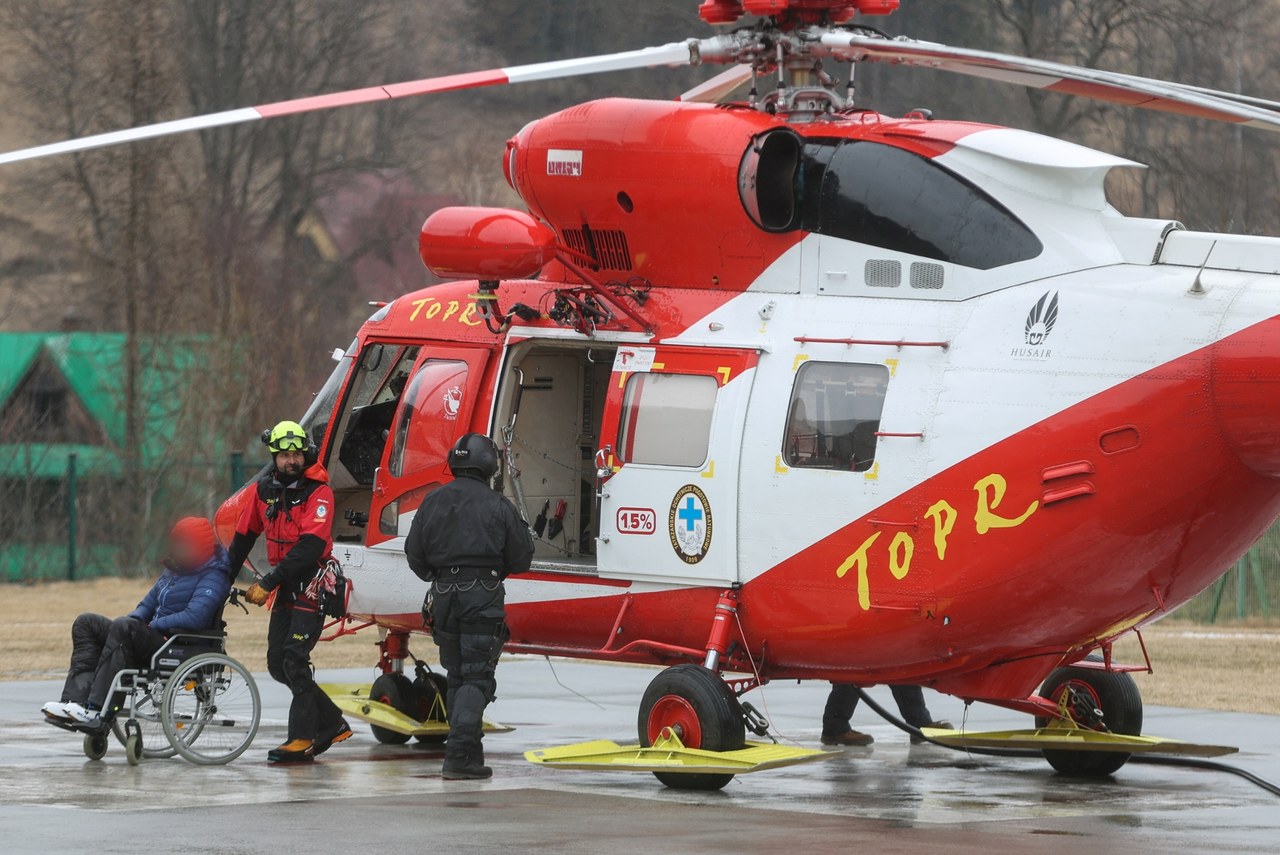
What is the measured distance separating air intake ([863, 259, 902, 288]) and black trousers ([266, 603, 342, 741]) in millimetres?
3893

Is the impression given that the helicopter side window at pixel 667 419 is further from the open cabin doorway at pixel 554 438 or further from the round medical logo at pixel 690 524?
the open cabin doorway at pixel 554 438

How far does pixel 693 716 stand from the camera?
11164 mm

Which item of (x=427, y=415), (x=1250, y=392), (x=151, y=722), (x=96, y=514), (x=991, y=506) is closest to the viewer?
(x=1250, y=392)

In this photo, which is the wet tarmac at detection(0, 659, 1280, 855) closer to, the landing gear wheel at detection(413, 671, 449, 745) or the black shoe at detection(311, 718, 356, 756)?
the black shoe at detection(311, 718, 356, 756)

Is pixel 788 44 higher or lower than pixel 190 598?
higher

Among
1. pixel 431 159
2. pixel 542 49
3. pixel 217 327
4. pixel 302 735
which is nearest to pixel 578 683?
pixel 302 735

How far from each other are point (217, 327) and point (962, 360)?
83.1 feet

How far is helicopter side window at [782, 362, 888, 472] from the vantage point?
11.2m

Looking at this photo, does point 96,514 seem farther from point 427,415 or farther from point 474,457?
point 474,457

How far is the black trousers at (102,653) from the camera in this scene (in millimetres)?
12047

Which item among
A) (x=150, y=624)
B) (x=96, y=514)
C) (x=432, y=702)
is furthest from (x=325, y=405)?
(x=96, y=514)

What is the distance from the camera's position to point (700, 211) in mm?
12016

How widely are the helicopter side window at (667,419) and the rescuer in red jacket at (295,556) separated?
193 cm

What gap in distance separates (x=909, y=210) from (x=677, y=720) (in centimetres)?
314
